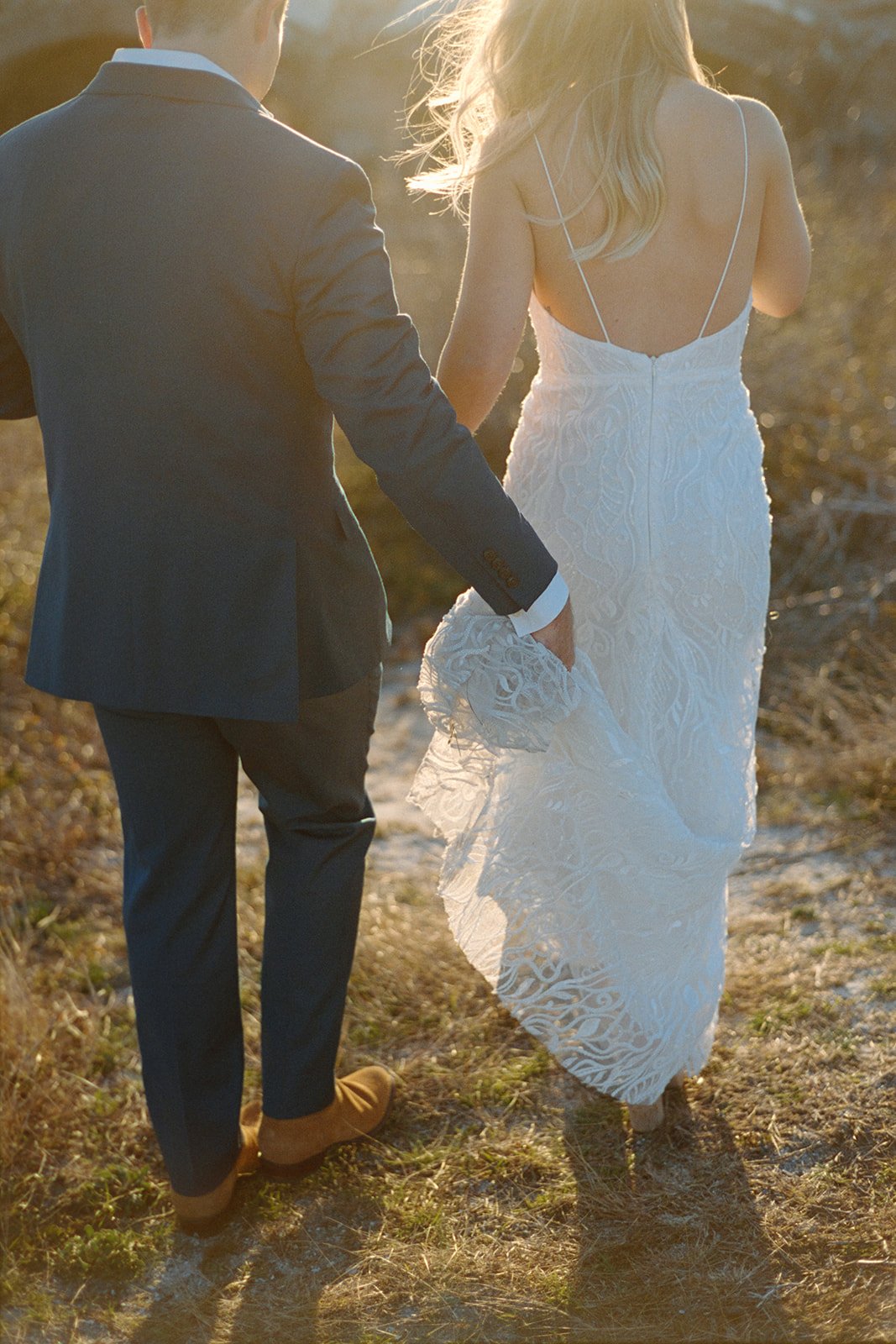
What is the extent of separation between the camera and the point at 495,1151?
2.36 metres

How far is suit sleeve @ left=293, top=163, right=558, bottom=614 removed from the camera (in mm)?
1629

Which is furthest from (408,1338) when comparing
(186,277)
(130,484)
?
(186,277)

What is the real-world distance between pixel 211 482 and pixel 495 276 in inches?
23.1

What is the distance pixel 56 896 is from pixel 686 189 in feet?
8.69

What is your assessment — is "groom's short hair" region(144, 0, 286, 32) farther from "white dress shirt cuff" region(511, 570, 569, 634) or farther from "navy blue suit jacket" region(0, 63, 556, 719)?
"white dress shirt cuff" region(511, 570, 569, 634)

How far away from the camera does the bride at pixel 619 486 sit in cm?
190

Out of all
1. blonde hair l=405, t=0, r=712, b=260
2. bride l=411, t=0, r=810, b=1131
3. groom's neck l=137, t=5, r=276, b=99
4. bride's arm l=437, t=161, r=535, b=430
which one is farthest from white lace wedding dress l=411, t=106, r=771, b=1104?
groom's neck l=137, t=5, r=276, b=99

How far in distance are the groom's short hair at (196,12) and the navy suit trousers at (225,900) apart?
100 centimetres

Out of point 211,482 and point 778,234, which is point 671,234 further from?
point 211,482

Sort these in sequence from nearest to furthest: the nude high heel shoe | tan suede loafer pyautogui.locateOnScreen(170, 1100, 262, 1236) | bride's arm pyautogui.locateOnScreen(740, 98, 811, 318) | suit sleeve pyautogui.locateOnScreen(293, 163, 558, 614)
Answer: suit sleeve pyautogui.locateOnScreen(293, 163, 558, 614) < bride's arm pyautogui.locateOnScreen(740, 98, 811, 318) < tan suede loafer pyautogui.locateOnScreen(170, 1100, 262, 1236) < the nude high heel shoe

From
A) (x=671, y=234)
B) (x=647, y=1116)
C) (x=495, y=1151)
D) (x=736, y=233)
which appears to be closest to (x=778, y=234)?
(x=736, y=233)

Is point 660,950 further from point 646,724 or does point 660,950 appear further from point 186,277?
point 186,277

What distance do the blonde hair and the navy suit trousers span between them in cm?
86

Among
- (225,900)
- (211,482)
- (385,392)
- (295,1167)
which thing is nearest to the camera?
(385,392)
